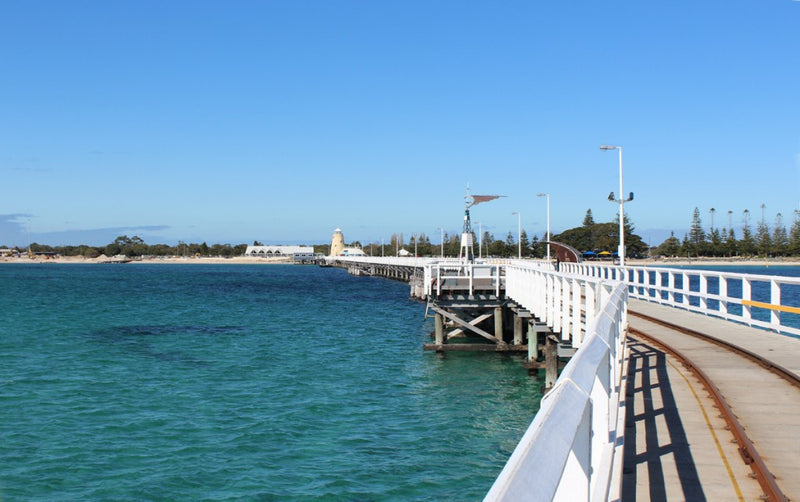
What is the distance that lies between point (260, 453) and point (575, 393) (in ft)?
38.0

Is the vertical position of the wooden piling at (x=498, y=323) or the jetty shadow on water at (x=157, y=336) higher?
the wooden piling at (x=498, y=323)

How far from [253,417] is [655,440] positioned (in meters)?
11.1

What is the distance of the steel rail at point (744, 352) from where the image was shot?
989 centimetres

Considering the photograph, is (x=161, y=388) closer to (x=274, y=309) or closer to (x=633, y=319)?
(x=633, y=319)

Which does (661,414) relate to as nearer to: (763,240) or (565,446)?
(565,446)

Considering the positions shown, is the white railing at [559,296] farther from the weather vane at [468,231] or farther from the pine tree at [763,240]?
the pine tree at [763,240]

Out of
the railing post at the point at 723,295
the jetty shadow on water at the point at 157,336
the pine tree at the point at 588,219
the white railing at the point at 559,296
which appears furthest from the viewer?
the pine tree at the point at 588,219

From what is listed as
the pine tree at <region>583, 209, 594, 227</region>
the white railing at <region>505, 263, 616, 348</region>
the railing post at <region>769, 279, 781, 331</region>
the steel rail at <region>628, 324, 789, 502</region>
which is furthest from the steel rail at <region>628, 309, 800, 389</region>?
the pine tree at <region>583, 209, 594, 227</region>

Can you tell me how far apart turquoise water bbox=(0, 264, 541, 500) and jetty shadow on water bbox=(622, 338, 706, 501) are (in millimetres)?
3312

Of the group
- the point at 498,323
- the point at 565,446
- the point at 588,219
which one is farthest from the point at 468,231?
the point at 588,219

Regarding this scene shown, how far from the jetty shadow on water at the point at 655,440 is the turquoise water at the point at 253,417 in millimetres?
3312

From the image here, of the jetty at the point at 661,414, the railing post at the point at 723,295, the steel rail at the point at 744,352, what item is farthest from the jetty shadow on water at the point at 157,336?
the railing post at the point at 723,295

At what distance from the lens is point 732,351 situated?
12.9m

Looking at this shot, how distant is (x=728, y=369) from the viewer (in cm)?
1084
